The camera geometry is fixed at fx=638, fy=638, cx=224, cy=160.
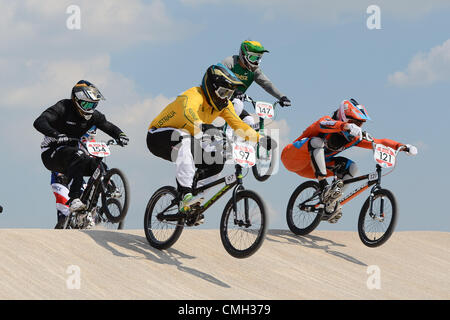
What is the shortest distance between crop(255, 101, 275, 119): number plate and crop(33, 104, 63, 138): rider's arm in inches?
174

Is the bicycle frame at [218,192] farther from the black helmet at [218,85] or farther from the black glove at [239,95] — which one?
the black glove at [239,95]

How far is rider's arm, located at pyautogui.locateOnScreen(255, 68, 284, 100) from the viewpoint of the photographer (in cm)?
1248

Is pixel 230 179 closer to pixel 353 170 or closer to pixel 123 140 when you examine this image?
pixel 123 140

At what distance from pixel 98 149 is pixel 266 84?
4422 mm

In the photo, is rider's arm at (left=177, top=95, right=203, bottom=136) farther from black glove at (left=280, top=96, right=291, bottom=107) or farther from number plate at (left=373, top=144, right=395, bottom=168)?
black glove at (left=280, top=96, right=291, bottom=107)

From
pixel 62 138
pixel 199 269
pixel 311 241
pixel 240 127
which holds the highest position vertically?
pixel 240 127

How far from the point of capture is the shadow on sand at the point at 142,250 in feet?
26.0

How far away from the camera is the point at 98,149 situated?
938cm

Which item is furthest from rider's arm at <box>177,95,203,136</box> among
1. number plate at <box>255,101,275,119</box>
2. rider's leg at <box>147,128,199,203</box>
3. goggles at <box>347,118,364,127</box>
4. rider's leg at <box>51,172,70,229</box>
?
number plate at <box>255,101,275,119</box>

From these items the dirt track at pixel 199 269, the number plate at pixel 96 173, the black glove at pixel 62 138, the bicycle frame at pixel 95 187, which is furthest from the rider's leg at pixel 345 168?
the black glove at pixel 62 138

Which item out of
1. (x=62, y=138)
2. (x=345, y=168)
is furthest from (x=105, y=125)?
(x=345, y=168)

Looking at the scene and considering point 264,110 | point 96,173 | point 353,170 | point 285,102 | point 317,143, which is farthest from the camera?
point 264,110

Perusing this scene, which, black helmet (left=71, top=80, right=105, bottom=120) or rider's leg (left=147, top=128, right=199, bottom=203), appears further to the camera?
black helmet (left=71, top=80, right=105, bottom=120)
